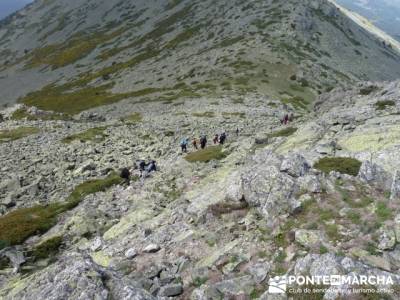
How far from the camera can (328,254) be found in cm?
1474

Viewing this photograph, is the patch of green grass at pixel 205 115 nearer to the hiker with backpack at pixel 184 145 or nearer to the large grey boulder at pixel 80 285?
the hiker with backpack at pixel 184 145

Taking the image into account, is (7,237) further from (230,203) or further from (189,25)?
(189,25)

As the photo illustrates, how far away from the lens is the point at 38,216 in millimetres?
31031

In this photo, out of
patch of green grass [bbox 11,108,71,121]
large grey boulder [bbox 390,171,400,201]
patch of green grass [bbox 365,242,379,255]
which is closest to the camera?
patch of green grass [bbox 365,242,379,255]

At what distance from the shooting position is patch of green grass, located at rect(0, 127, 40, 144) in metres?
56.7

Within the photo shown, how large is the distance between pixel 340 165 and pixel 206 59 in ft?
280

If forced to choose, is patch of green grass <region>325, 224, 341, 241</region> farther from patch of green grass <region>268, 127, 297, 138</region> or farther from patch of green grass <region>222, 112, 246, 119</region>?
patch of green grass <region>222, 112, 246, 119</region>

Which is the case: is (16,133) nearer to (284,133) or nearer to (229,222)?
(284,133)

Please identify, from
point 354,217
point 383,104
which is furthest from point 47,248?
point 383,104

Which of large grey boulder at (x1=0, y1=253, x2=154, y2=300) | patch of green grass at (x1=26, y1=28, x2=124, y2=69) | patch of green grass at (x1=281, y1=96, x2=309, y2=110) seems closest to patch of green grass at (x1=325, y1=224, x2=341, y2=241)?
large grey boulder at (x1=0, y1=253, x2=154, y2=300)

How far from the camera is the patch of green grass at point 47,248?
25.3 m

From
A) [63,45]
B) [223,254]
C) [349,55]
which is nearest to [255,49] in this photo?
[349,55]

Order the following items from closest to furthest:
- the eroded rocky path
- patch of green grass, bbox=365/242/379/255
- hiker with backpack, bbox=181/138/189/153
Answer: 1. patch of green grass, bbox=365/242/379/255
2. the eroded rocky path
3. hiker with backpack, bbox=181/138/189/153

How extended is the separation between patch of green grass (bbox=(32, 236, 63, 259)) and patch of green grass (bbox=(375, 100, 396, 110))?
25.8 meters
